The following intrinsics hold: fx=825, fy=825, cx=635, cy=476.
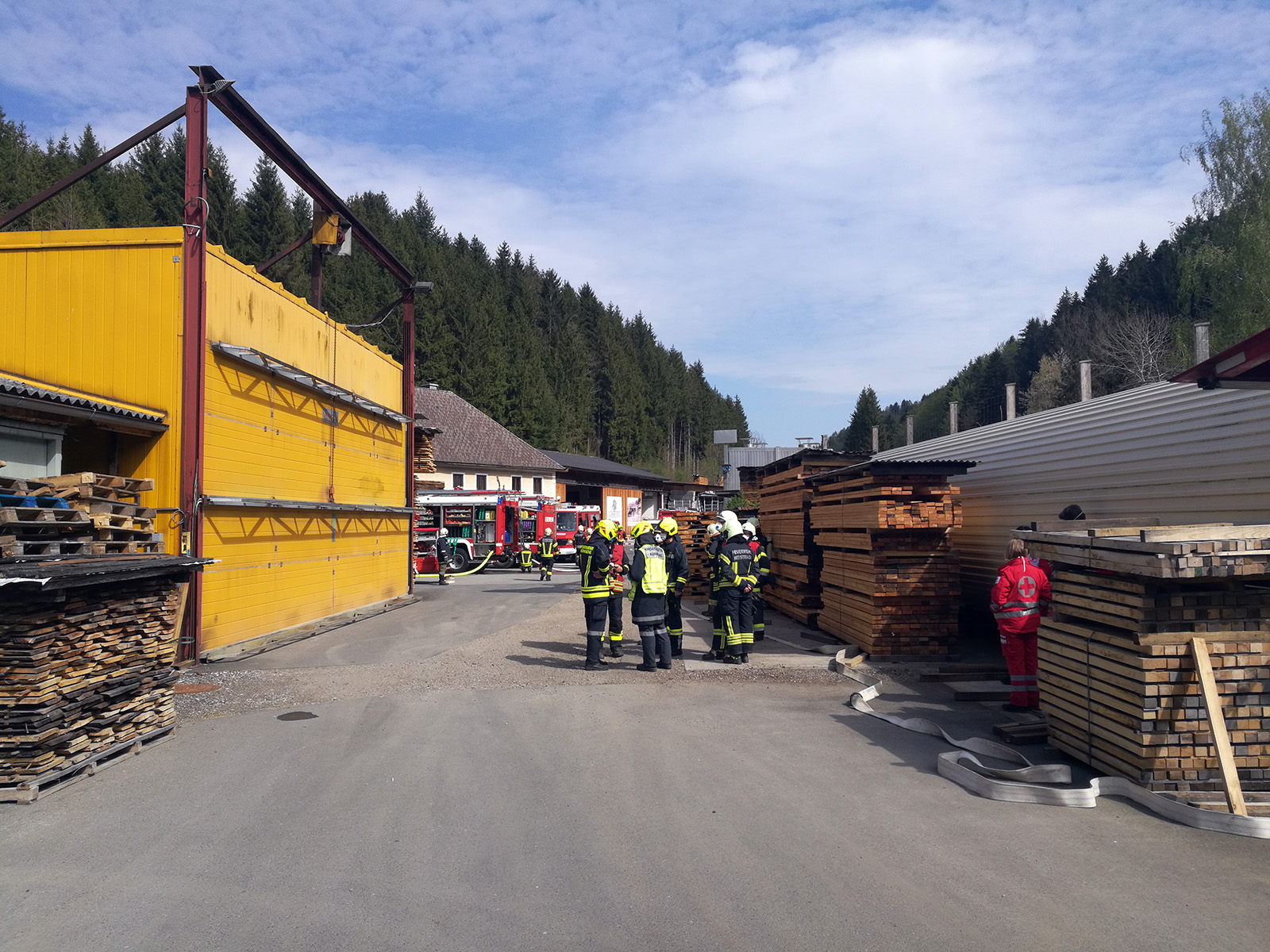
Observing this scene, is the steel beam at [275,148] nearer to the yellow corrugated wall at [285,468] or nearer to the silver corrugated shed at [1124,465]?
the yellow corrugated wall at [285,468]

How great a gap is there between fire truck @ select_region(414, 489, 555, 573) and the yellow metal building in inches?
636

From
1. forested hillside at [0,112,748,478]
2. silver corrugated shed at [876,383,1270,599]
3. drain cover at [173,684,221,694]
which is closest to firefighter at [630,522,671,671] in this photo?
drain cover at [173,684,221,694]

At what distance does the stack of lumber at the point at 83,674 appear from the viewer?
605 cm

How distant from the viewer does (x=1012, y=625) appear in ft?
29.3

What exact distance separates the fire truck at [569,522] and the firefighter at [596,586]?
22365 mm

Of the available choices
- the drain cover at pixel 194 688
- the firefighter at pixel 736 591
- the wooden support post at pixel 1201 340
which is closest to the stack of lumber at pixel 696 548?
the firefighter at pixel 736 591

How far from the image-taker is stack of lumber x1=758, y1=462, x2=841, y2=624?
49.9ft

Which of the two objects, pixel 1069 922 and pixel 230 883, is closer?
pixel 1069 922

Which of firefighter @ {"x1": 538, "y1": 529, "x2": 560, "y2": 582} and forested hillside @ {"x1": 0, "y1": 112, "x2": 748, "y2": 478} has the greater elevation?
forested hillside @ {"x1": 0, "y1": 112, "x2": 748, "y2": 478}

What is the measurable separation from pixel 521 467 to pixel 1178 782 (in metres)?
46.0

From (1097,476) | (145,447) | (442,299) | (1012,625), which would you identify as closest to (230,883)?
(1012,625)

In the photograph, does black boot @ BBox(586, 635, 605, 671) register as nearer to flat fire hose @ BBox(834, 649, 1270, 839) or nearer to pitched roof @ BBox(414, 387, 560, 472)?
flat fire hose @ BBox(834, 649, 1270, 839)

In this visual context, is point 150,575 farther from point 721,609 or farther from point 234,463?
point 721,609

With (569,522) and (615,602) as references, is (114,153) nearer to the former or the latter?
(615,602)
